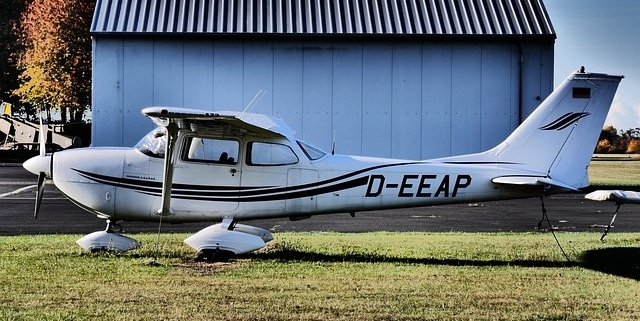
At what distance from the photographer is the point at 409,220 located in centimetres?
1736

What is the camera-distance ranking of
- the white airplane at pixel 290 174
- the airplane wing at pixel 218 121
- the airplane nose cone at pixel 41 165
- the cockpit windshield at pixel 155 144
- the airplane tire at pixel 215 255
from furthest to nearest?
the airplane nose cone at pixel 41 165, the cockpit windshield at pixel 155 144, the white airplane at pixel 290 174, the airplane tire at pixel 215 255, the airplane wing at pixel 218 121

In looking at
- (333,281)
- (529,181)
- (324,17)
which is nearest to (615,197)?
(529,181)

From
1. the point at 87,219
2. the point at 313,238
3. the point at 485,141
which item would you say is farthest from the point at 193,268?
the point at 485,141

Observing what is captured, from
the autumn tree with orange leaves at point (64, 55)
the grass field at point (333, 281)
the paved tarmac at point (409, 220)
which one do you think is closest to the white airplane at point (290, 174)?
the grass field at point (333, 281)

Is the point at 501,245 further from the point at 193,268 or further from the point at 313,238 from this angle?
the point at 193,268

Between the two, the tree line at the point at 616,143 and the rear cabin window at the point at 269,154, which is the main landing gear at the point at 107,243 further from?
the tree line at the point at 616,143

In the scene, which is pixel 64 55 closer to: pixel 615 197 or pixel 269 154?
pixel 269 154

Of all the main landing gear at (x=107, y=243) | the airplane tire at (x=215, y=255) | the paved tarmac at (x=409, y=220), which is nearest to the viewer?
the airplane tire at (x=215, y=255)

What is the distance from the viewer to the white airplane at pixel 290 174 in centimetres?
1131

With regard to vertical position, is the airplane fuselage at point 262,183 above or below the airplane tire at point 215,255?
above

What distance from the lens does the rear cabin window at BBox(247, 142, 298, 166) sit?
1145 centimetres

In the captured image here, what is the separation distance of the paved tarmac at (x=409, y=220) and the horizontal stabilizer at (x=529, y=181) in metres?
4.24

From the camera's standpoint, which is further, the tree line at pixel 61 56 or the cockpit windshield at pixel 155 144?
the tree line at pixel 61 56

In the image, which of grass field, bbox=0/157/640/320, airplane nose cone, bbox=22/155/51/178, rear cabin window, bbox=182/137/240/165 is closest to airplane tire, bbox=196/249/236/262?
grass field, bbox=0/157/640/320
